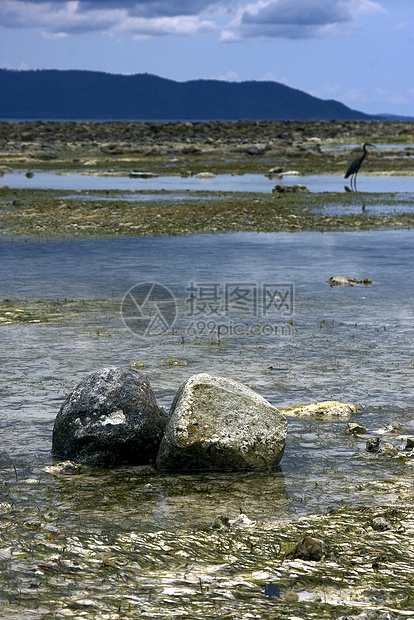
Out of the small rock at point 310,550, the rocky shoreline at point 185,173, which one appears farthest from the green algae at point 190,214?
the small rock at point 310,550

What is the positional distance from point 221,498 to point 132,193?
92.1 feet

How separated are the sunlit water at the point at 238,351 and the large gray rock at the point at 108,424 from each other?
22cm

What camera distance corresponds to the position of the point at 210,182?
4019 centimetres

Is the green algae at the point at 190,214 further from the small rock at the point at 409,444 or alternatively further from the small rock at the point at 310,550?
the small rock at the point at 310,550

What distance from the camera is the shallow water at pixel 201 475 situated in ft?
17.2

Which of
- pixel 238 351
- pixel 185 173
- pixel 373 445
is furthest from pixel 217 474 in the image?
pixel 185 173

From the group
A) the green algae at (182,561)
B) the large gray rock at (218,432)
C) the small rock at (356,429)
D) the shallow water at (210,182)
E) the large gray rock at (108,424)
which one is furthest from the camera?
the shallow water at (210,182)

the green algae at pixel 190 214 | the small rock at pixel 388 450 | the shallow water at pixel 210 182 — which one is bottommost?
the small rock at pixel 388 450

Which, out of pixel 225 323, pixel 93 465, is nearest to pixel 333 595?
pixel 93 465

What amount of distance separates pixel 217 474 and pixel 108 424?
107 centimetres

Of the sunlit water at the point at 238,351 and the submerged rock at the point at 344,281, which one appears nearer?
the sunlit water at the point at 238,351

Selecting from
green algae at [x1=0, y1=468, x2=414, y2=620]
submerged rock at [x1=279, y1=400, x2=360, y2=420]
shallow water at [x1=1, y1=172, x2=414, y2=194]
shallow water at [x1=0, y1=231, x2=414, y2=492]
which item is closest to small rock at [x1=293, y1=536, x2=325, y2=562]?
green algae at [x1=0, y1=468, x2=414, y2=620]

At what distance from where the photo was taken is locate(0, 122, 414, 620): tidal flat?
207 inches

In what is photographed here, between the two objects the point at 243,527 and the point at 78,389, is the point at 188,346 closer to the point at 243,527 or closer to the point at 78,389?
the point at 78,389
